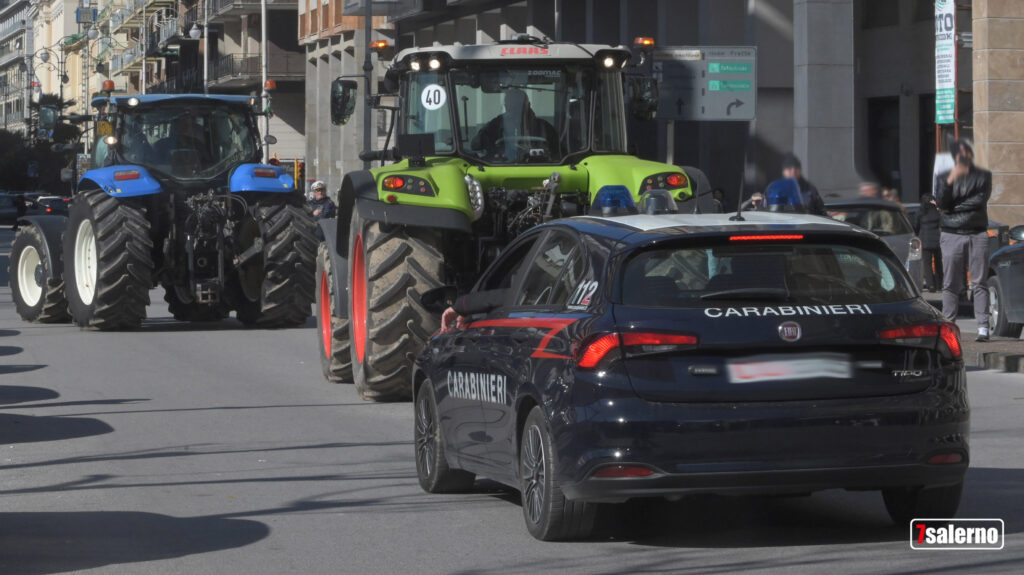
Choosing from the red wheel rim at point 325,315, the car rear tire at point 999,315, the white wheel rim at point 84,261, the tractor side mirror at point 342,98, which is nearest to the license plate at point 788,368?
the tractor side mirror at point 342,98

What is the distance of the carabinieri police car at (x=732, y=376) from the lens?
7180 mm

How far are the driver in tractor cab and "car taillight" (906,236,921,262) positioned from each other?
375 inches

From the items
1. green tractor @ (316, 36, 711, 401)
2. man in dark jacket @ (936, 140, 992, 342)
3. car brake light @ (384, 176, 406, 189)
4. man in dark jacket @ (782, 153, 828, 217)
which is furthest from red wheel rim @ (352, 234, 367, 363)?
man in dark jacket @ (936, 140, 992, 342)

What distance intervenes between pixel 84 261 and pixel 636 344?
15.3m

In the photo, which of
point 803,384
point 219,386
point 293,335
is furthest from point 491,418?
point 293,335

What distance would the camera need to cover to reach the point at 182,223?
21188 millimetres

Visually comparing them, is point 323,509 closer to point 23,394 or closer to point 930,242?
point 23,394

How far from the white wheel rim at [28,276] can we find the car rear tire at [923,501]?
17581 millimetres

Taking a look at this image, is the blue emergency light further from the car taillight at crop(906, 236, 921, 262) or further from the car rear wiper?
the car taillight at crop(906, 236, 921, 262)

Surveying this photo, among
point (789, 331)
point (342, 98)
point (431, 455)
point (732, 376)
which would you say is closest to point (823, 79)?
point (342, 98)

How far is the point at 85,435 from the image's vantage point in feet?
39.4

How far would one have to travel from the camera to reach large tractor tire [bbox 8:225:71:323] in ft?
75.1

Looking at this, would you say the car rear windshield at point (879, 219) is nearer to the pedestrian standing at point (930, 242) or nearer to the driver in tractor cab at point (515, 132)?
the pedestrian standing at point (930, 242)

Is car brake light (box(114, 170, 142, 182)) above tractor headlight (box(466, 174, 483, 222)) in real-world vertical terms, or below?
above
